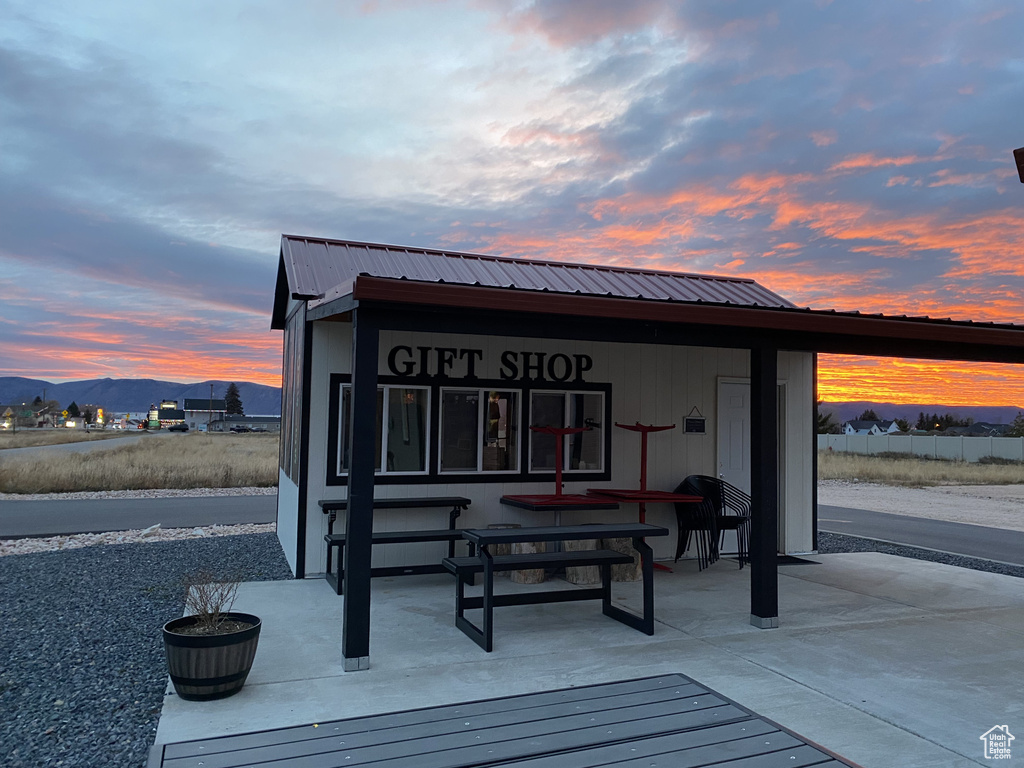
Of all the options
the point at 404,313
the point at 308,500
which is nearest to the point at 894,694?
the point at 404,313

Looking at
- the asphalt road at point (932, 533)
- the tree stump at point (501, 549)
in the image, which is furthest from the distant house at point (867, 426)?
the tree stump at point (501, 549)

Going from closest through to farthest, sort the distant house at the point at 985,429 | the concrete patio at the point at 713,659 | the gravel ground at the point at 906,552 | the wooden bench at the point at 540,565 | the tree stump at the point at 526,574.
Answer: the concrete patio at the point at 713,659
the wooden bench at the point at 540,565
the tree stump at the point at 526,574
the gravel ground at the point at 906,552
the distant house at the point at 985,429

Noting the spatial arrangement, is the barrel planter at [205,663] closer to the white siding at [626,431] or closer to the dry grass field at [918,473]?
the white siding at [626,431]

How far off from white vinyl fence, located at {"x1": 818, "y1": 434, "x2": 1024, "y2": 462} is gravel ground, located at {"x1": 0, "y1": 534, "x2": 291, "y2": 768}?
35744 mm

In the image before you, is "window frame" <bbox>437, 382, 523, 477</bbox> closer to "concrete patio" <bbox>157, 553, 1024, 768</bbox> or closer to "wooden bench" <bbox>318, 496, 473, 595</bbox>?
"wooden bench" <bbox>318, 496, 473, 595</bbox>

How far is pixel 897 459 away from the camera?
34688 millimetres

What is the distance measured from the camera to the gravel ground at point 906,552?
28.6 feet

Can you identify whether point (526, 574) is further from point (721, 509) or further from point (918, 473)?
point (918, 473)

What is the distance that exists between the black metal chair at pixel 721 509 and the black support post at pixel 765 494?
243 centimetres

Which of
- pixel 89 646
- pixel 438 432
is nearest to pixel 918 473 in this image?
pixel 438 432

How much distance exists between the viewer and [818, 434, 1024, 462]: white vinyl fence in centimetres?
3388

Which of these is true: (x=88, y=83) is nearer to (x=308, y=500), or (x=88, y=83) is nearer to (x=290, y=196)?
(x=290, y=196)

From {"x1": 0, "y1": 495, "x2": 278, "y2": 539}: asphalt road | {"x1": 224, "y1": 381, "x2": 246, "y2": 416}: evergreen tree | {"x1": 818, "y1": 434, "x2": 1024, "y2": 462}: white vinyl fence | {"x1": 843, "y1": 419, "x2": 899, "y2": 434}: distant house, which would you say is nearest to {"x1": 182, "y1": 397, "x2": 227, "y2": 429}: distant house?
{"x1": 224, "y1": 381, "x2": 246, "y2": 416}: evergreen tree
